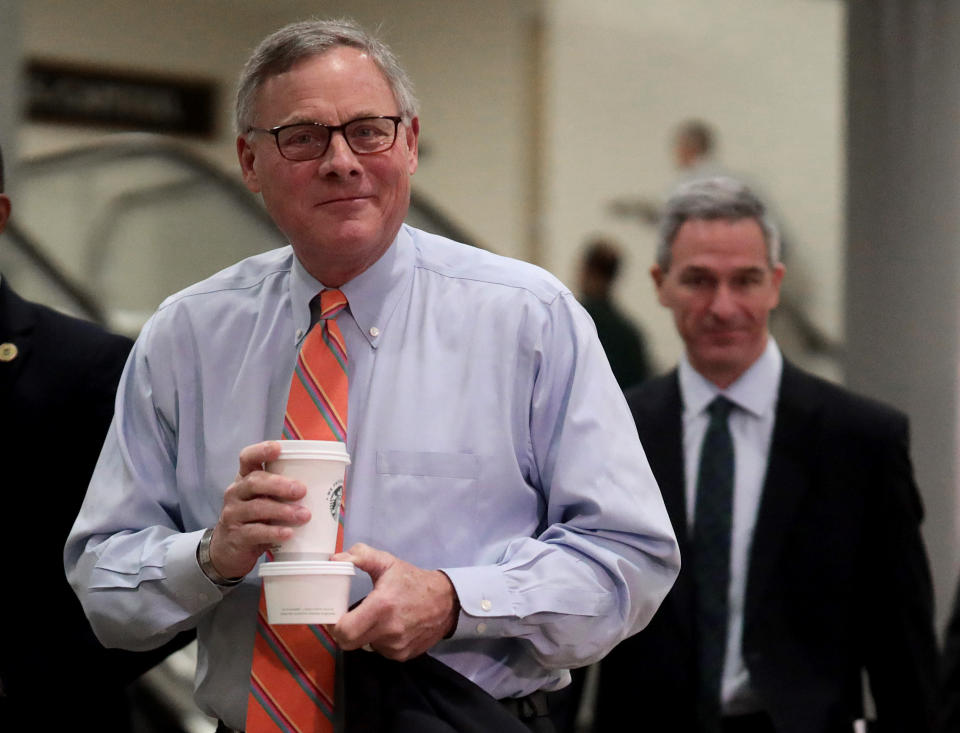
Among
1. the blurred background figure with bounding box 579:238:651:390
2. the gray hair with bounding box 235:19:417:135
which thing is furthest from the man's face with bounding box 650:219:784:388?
the blurred background figure with bounding box 579:238:651:390

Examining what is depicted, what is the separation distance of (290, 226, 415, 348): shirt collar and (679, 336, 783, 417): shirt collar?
4.15 ft

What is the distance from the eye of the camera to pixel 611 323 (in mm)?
7969

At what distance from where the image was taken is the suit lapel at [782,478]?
10.3ft

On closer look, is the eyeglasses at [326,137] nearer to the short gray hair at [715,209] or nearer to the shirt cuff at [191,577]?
the shirt cuff at [191,577]

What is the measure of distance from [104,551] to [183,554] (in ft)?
0.62

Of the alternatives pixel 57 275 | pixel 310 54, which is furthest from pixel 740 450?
pixel 57 275

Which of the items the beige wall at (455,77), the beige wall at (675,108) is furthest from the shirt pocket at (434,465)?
the beige wall at (455,77)

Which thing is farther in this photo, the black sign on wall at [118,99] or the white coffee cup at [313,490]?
the black sign on wall at [118,99]

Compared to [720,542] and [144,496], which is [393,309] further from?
[720,542]

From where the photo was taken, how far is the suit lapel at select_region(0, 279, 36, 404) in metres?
2.77

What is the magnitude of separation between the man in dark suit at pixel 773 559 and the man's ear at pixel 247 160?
4.35 feet

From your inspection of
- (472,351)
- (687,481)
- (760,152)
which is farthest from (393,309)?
(760,152)

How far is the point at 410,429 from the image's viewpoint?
84.9 inches

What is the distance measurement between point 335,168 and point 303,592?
26.4 inches
